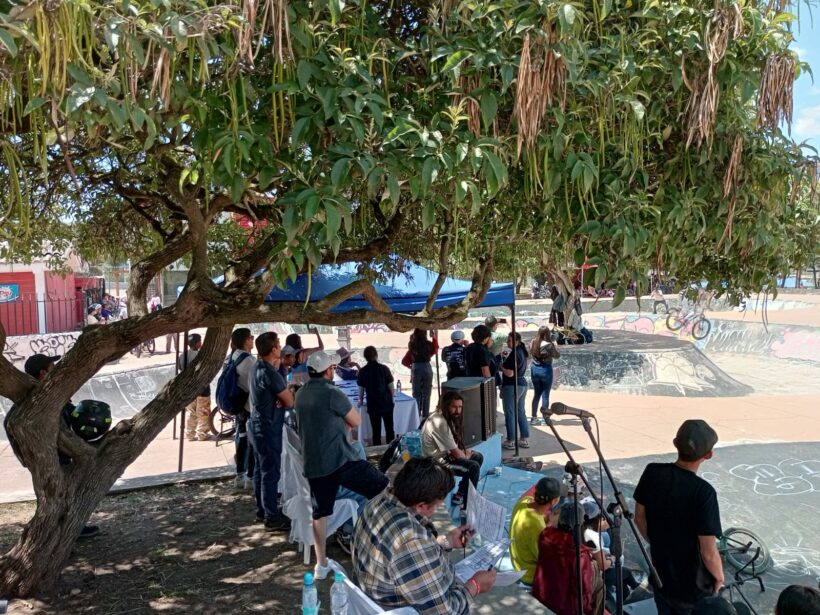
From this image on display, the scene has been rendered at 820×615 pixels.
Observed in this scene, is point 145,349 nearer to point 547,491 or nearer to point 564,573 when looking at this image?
point 547,491

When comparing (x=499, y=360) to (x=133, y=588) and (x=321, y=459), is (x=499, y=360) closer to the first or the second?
(x=321, y=459)

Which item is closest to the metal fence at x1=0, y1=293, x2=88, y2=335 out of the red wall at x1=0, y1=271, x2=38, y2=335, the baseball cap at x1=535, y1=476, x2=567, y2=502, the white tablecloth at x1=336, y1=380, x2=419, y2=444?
the red wall at x1=0, y1=271, x2=38, y2=335

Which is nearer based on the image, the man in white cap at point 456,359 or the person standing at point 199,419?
the man in white cap at point 456,359

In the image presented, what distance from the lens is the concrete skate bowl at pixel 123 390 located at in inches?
504

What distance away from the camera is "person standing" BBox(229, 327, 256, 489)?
600cm

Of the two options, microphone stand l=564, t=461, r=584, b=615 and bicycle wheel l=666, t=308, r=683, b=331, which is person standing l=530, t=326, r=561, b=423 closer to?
microphone stand l=564, t=461, r=584, b=615

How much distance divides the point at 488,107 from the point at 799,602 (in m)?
2.30

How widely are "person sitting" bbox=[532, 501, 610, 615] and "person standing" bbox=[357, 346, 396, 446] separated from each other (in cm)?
465

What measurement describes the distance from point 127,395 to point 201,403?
5079 mm

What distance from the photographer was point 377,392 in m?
8.20

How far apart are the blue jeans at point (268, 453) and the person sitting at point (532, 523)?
2243 mm

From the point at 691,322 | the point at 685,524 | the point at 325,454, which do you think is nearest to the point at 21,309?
the point at 325,454

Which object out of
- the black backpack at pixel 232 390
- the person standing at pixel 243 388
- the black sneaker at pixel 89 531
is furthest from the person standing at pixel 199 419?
the black sneaker at pixel 89 531

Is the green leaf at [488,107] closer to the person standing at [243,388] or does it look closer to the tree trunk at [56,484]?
the tree trunk at [56,484]
